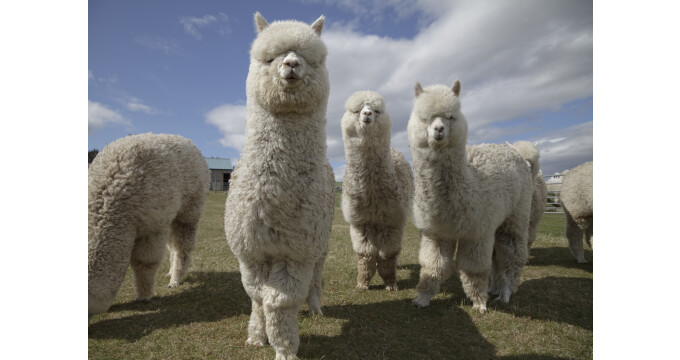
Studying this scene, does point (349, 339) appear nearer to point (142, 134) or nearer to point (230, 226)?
point (230, 226)

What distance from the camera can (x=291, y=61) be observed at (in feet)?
7.42

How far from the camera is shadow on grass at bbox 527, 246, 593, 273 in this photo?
21.7 feet

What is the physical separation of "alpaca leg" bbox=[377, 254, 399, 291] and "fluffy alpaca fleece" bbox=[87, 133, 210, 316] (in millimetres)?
2977

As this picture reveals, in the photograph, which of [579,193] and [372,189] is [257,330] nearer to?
[372,189]

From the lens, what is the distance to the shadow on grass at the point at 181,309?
3491mm

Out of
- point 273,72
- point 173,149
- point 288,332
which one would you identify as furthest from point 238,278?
point 273,72

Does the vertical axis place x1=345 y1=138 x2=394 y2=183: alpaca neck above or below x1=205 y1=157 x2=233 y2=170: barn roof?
below

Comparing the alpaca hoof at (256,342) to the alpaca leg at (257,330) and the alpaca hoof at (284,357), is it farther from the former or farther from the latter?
the alpaca hoof at (284,357)

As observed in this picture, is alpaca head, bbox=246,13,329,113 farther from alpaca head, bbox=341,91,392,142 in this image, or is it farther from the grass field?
the grass field

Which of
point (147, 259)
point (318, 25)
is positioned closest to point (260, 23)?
point (318, 25)

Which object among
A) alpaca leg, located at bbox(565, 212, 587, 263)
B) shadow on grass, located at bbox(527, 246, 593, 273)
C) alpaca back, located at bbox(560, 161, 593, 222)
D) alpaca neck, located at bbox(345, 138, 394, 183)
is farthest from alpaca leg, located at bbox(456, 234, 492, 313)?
alpaca leg, located at bbox(565, 212, 587, 263)

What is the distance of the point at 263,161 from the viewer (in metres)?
2.55

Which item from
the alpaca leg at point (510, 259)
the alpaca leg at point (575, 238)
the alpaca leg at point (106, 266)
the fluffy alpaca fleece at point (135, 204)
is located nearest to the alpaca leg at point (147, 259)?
the fluffy alpaca fleece at point (135, 204)
